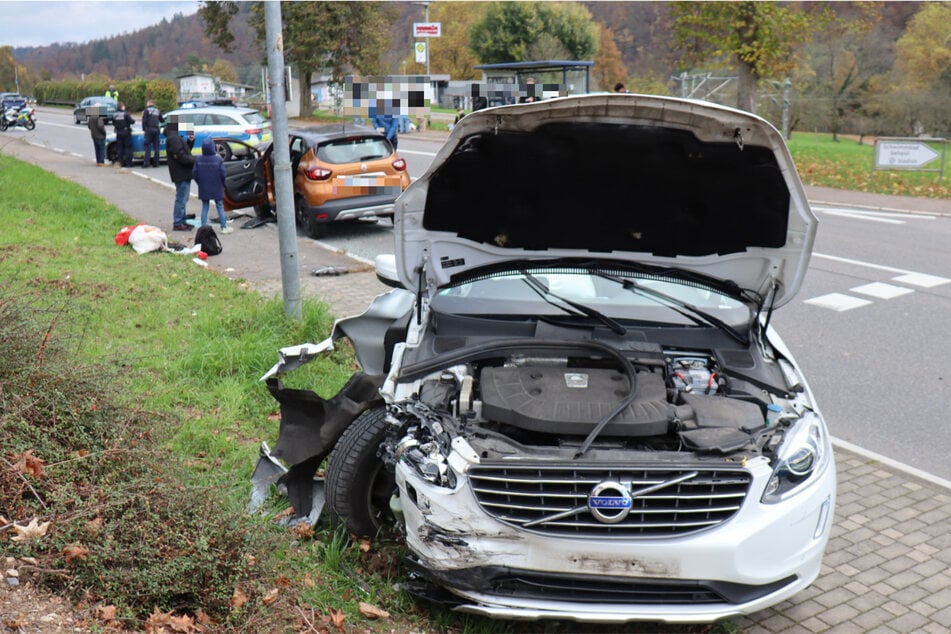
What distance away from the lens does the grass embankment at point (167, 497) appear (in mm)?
3582

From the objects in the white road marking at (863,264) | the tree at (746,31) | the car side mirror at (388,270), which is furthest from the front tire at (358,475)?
the tree at (746,31)

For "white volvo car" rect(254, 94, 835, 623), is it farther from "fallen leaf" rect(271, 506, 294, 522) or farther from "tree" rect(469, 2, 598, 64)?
"tree" rect(469, 2, 598, 64)

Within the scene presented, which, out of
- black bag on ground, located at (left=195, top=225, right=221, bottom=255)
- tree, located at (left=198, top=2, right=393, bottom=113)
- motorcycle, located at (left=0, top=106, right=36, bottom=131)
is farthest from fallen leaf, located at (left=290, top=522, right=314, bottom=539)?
tree, located at (left=198, top=2, right=393, bottom=113)

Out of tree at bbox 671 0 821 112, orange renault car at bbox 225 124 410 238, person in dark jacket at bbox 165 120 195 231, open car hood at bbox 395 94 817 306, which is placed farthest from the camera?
tree at bbox 671 0 821 112

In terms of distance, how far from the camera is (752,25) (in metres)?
24.3

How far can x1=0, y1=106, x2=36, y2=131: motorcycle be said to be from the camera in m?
39.8

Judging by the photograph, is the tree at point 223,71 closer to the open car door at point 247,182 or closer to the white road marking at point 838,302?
the open car door at point 247,182

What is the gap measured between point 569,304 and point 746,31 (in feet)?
73.5

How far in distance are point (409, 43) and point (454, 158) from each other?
101391 millimetres

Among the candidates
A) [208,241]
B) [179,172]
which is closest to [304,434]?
[208,241]

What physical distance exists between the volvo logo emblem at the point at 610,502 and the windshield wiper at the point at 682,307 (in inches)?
56.8

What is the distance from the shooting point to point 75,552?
3.58 metres

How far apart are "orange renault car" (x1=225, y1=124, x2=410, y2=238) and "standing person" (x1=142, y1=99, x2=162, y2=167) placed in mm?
9639

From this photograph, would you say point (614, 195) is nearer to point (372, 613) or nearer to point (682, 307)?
point (682, 307)
